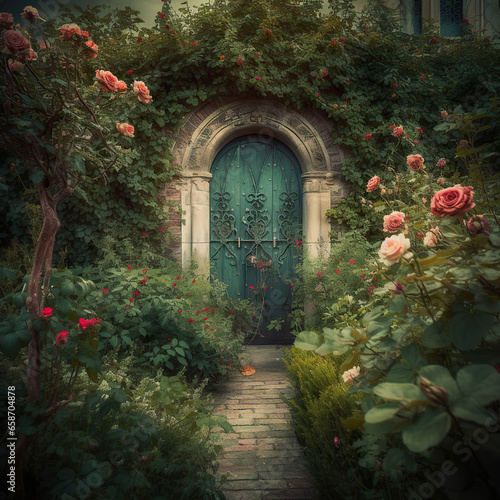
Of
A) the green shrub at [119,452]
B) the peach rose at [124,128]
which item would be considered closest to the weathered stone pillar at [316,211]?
the peach rose at [124,128]

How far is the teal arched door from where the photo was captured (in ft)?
15.2

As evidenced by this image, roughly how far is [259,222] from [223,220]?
0.51 meters

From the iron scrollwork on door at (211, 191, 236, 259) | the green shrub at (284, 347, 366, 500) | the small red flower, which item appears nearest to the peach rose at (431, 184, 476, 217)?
the green shrub at (284, 347, 366, 500)

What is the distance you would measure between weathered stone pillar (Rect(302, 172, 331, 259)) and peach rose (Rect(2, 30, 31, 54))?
11.7 feet

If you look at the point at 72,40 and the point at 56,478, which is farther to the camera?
the point at 72,40

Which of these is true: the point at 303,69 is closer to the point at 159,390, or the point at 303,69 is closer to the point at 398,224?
the point at 398,224

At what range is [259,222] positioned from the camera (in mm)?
4672

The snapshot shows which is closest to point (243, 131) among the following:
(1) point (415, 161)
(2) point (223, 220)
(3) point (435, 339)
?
(2) point (223, 220)

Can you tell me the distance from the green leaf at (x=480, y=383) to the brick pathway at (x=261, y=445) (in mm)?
1426

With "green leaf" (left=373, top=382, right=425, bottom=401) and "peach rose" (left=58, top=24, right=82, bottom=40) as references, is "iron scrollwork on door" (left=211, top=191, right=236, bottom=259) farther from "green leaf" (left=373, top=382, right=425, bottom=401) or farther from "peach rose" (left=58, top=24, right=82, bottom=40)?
"green leaf" (left=373, top=382, right=425, bottom=401)

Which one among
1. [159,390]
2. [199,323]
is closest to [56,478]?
[159,390]

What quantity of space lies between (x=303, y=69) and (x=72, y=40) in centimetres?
341

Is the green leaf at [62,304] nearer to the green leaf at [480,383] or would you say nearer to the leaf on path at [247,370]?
the green leaf at [480,383]

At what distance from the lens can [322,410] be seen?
6.07ft
